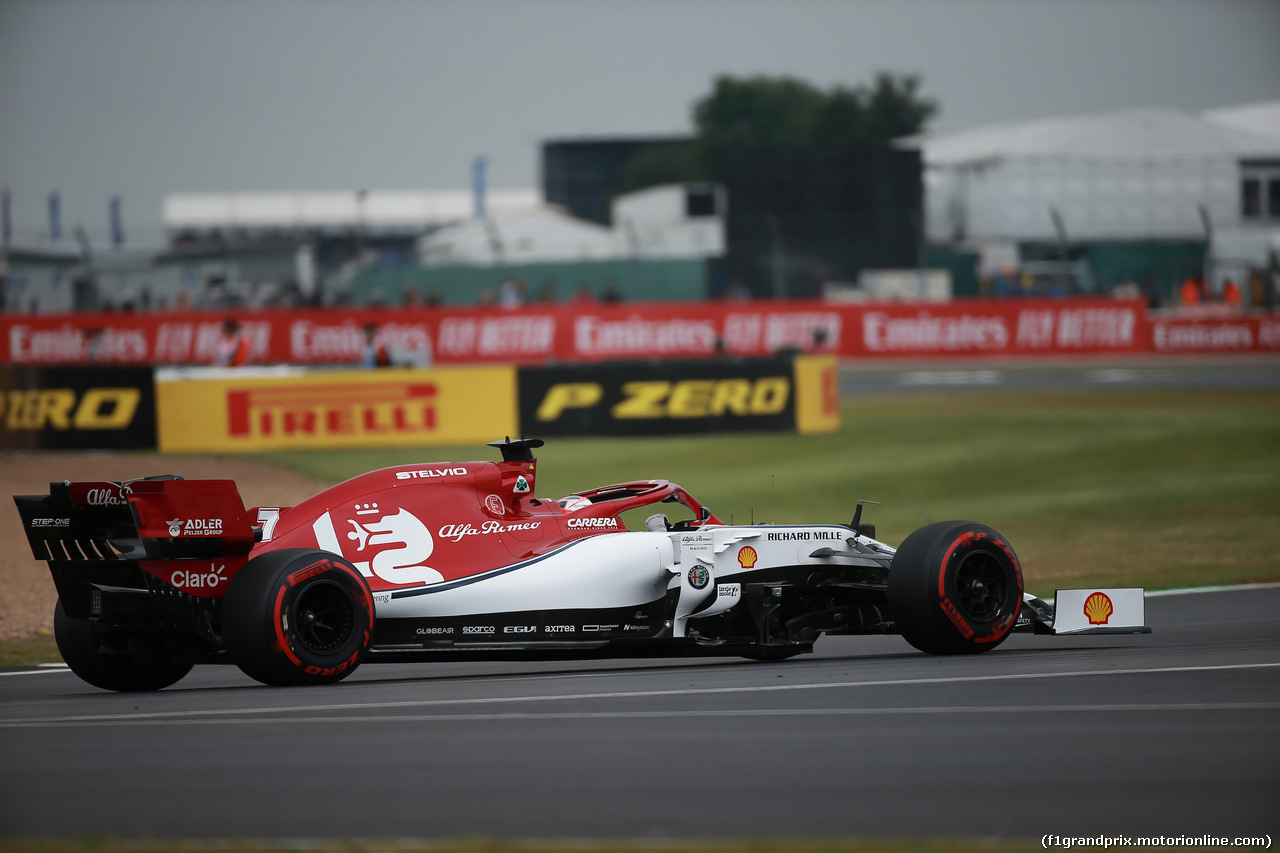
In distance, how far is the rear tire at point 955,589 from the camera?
8773 mm

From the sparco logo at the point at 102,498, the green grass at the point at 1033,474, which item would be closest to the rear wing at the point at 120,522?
the sparco logo at the point at 102,498

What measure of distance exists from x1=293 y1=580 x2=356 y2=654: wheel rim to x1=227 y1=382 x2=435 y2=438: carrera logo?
15398mm

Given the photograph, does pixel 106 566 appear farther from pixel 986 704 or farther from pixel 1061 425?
pixel 1061 425

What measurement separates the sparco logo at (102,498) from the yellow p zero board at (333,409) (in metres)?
15.4

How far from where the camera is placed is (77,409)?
22.8m

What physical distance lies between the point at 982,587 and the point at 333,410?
51.7 feet

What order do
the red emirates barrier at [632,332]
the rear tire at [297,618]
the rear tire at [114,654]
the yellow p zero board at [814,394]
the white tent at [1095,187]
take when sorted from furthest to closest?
the white tent at [1095,187], the red emirates barrier at [632,332], the yellow p zero board at [814,394], the rear tire at [114,654], the rear tire at [297,618]

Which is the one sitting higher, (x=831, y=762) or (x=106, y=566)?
(x=106, y=566)

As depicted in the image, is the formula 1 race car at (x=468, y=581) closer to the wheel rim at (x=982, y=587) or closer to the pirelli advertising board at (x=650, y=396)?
the wheel rim at (x=982, y=587)

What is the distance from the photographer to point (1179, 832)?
4.96m

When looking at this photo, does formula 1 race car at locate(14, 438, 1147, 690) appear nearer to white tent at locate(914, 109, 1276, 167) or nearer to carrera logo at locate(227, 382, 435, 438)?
carrera logo at locate(227, 382, 435, 438)

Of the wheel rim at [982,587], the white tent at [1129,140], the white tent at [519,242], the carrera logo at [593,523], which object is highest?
the white tent at [1129,140]

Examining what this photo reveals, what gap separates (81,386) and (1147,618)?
55.4 feet

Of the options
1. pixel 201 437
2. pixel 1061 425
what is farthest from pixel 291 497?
pixel 1061 425
